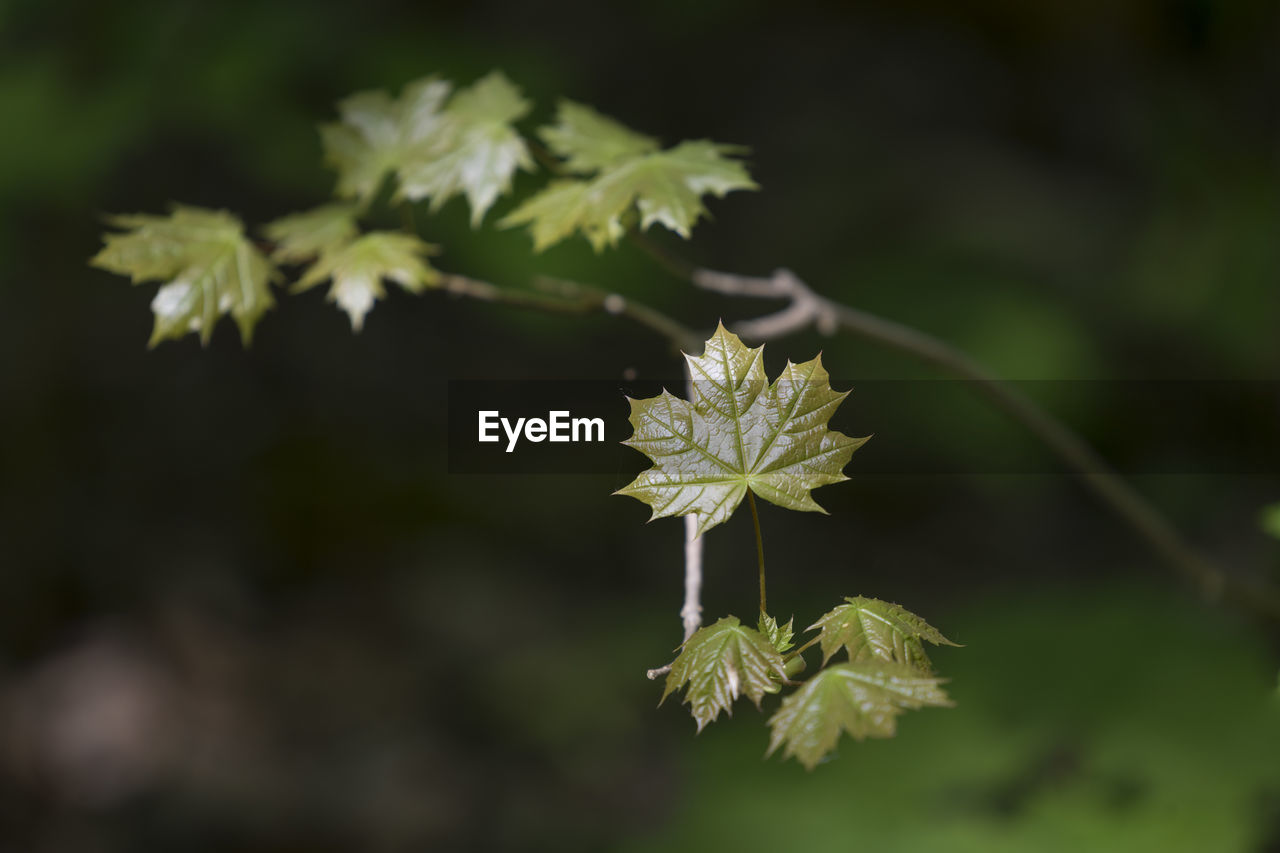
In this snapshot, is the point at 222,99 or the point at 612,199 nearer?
the point at 612,199

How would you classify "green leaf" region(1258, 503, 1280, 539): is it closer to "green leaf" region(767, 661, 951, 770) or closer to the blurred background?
"green leaf" region(767, 661, 951, 770)

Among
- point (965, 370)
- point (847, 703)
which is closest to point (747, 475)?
point (847, 703)

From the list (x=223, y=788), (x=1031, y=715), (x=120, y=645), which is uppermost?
(x=120, y=645)

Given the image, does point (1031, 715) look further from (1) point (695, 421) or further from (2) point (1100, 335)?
(1) point (695, 421)

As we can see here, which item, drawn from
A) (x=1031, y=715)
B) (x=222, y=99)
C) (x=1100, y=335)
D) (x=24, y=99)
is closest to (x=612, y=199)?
(x=1031, y=715)

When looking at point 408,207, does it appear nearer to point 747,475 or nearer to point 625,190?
point 625,190

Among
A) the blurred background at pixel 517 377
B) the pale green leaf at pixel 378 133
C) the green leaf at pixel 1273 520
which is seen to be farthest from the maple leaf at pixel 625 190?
the blurred background at pixel 517 377

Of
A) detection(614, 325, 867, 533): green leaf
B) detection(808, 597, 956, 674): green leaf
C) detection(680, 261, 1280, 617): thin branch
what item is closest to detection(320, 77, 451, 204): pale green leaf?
detection(680, 261, 1280, 617): thin branch
